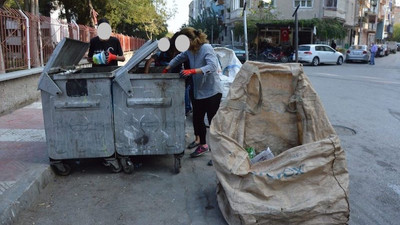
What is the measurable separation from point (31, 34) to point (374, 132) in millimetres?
8096

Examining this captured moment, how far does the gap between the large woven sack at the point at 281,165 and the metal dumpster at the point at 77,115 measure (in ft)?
4.64

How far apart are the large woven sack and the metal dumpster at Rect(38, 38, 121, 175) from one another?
4.64 ft

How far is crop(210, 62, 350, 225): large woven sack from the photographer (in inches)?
119

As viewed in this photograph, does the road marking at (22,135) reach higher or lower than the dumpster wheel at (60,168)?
higher

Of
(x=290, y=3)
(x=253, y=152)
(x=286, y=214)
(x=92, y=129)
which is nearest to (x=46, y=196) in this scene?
(x=92, y=129)

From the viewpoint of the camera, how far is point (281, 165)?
313 cm

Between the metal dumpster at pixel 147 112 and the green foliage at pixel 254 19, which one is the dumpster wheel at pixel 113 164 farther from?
the green foliage at pixel 254 19

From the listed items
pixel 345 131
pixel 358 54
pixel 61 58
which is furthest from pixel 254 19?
pixel 61 58

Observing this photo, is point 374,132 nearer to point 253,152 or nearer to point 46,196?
point 253,152

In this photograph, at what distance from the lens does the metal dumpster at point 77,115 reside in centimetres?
411

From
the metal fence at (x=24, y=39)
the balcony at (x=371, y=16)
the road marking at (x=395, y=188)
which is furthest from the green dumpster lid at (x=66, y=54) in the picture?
the balcony at (x=371, y=16)

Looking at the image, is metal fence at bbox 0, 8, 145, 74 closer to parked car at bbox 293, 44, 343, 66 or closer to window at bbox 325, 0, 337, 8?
parked car at bbox 293, 44, 343, 66

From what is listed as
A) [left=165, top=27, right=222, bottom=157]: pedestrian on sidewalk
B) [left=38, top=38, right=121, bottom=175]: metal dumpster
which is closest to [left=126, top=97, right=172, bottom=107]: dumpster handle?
[left=38, top=38, right=121, bottom=175]: metal dumpster

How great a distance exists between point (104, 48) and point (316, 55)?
22.2 metres
